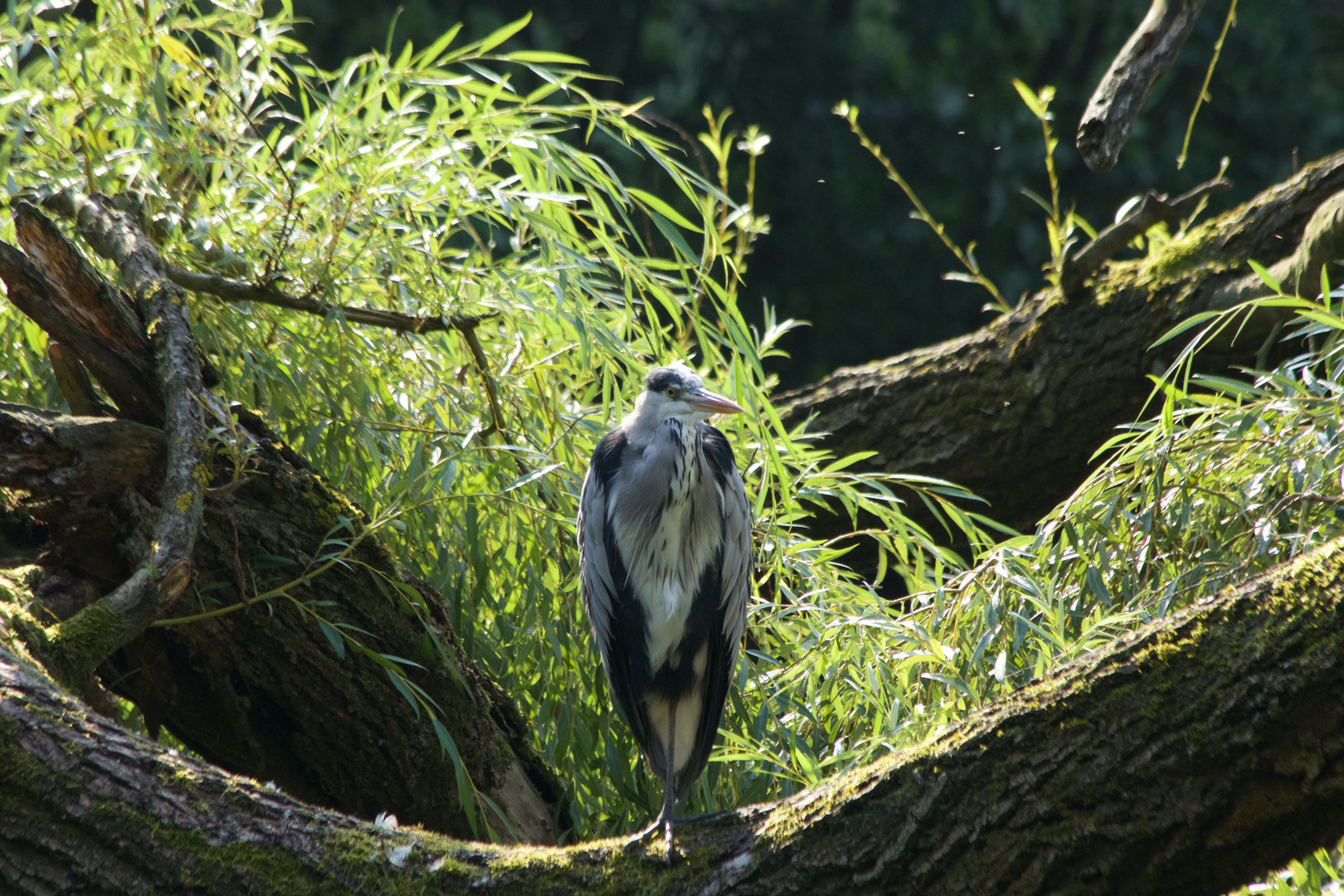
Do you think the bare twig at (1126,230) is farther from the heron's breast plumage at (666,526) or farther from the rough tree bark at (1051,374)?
the heron's breast plumage at (666,526)

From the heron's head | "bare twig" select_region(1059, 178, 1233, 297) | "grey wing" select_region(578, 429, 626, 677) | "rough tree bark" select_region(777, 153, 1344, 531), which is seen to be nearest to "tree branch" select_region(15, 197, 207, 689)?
"grey wing" select_region(578, 429, 626, 677)

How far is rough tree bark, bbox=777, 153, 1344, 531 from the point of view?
2141mm

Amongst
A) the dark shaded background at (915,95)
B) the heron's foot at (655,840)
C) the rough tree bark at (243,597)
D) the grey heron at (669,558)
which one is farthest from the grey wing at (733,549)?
the dark shaded background at (915,95)

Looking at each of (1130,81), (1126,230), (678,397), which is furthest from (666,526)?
(1126,230)

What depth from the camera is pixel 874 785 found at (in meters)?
0.94

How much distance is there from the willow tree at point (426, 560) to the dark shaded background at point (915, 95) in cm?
338

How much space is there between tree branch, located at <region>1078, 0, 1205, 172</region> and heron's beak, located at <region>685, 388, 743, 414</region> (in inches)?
22.6

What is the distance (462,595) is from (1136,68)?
1071 mm

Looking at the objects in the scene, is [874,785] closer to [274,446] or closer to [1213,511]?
[1213,511]

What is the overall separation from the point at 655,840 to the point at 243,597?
Result: 0.58m

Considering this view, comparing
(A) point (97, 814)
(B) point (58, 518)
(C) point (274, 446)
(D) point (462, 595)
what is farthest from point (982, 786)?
(B) point (58, 518)

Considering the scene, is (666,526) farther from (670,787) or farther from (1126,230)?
(1126,230)

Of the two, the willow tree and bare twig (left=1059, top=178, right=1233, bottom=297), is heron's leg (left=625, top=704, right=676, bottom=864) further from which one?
bare twig (left=1059, top=178, right=1233, bottom=297)

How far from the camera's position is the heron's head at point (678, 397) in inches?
61.0
